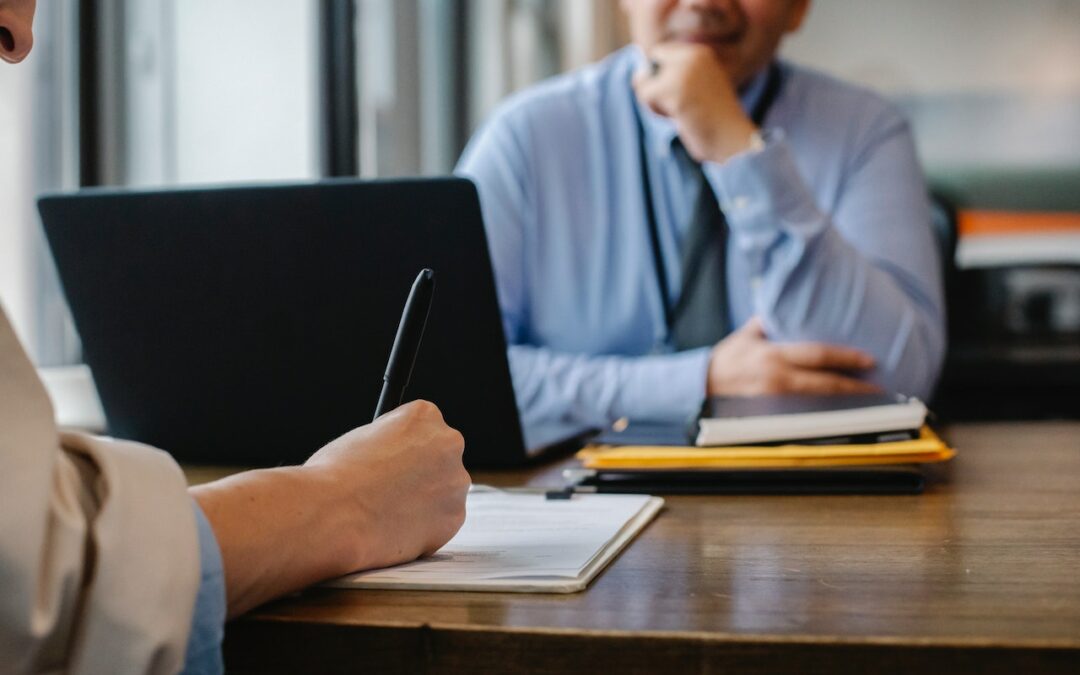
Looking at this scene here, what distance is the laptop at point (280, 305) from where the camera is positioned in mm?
896

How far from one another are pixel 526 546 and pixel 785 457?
1.01ft

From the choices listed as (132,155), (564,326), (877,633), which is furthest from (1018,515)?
(132,155)

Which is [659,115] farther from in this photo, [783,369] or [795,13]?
[783,369]

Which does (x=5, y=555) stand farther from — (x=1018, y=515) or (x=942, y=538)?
(x=1018, y=515)

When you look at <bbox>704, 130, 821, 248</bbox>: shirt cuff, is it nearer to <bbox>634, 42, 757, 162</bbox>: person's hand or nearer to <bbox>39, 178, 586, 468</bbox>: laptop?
<bbox>634, 42, 757, 162</bbox>: person's hand

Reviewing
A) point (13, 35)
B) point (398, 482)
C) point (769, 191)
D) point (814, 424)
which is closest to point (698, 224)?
point (769, 191)

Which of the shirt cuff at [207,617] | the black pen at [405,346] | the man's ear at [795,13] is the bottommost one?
the shirt cuff at [207,617]

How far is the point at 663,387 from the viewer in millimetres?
1379

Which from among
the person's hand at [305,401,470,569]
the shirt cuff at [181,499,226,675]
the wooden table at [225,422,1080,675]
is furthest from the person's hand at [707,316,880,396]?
the shirt cuff at [181,499,226,675]

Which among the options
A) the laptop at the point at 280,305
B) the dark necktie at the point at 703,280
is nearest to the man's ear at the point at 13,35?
the laptop at the point at 280,305

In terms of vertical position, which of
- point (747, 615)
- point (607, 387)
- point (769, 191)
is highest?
point (769, 191)

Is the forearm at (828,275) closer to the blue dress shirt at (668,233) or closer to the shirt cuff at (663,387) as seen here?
the blue dress shirt at (668,233)

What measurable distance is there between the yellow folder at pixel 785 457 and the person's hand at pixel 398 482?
0.26m

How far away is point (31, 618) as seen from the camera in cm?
43
